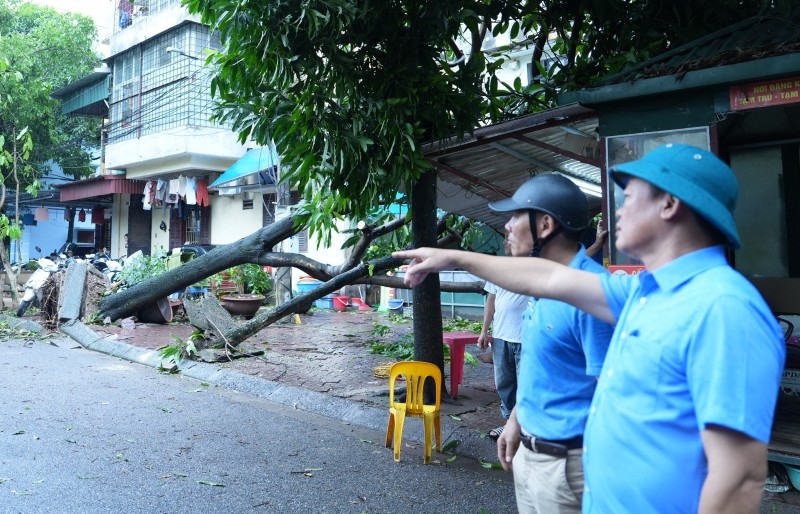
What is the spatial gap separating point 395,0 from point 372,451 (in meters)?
3.62

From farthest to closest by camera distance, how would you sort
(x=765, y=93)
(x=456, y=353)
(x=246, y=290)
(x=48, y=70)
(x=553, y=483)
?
(x=48, y=70)
(x=246, y=290)
(x=456, y=353)
(x=765, y=93)
(x=553, y=483)

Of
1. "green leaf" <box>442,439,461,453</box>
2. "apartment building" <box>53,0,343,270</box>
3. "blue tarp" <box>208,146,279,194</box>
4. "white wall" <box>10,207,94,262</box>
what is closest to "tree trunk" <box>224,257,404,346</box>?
"green leaf" <box>442,439,461,453</box>

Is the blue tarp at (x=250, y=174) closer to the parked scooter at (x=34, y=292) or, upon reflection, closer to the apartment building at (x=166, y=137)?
the apartment building at (x=166, y=137)

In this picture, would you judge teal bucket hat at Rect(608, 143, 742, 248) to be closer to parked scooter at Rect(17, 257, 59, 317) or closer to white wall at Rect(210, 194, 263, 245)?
parked scooter at Rect(17, 257, 59, 317)

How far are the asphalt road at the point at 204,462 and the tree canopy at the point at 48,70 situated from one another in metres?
18.5

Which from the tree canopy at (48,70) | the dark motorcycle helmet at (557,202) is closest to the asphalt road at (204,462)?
the dark motorcycle helmet at (557,202)

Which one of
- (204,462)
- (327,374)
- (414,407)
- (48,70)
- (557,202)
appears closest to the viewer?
(557,202)

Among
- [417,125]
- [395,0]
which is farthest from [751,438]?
[395,0]

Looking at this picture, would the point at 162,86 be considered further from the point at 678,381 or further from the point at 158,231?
the point at 678,381

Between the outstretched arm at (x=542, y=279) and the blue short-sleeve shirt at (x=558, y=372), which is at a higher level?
the outstretched arm at (x=542, y=279)

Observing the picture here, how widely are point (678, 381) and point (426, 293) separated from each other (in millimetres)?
5234

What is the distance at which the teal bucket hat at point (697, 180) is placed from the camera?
1521 mm

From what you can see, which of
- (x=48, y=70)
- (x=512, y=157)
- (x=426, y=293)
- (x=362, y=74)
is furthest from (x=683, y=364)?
(x=48, y=70)

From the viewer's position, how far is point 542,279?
1.89m
